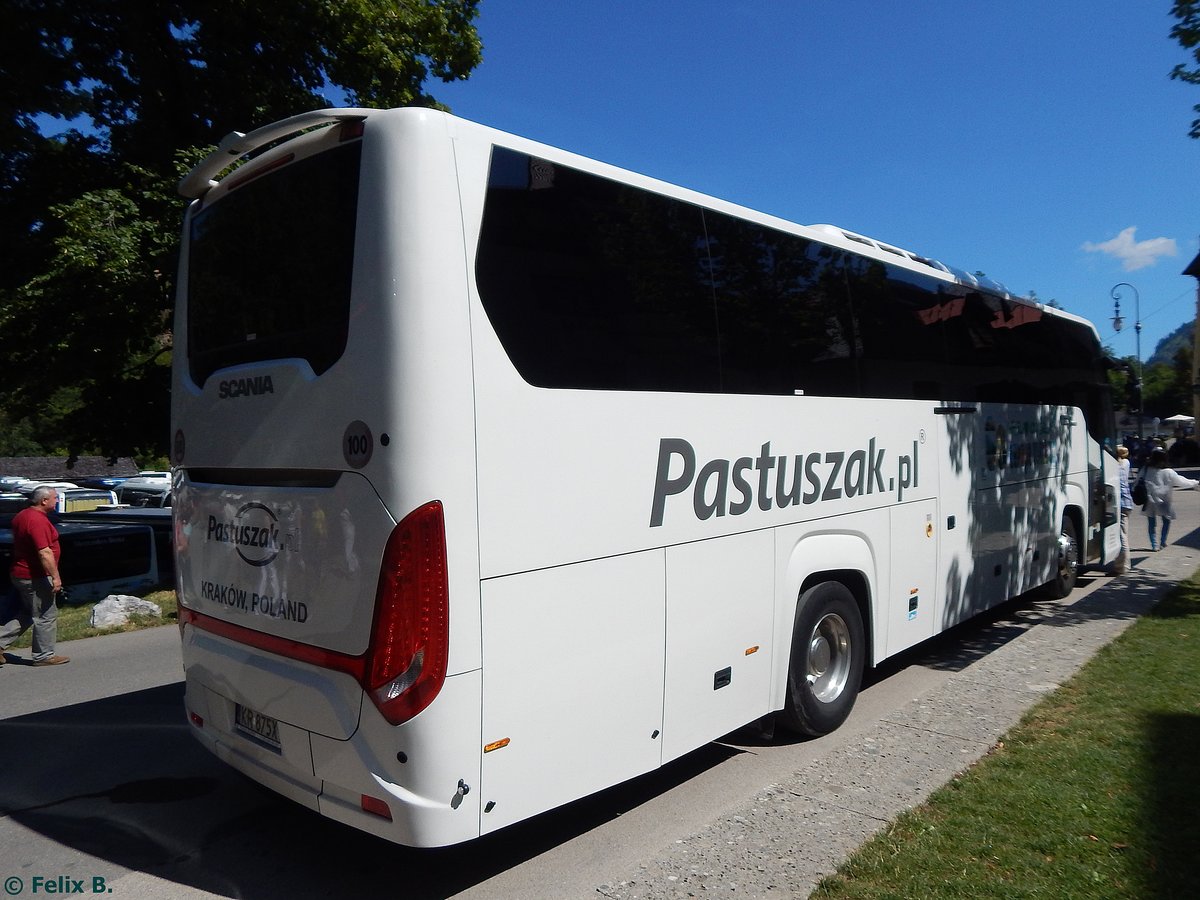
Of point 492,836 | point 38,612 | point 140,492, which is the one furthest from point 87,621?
point 140,492

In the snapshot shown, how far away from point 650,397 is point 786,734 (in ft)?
9.49

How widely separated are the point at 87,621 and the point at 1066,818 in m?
10.8

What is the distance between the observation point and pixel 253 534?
404 cm

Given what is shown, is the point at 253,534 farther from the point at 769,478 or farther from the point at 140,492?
the point at 140,492

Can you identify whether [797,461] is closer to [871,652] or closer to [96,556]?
[871,652]

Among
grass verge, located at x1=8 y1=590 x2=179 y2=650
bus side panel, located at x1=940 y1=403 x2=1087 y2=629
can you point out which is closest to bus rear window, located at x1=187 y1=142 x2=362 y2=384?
bus side panel, located at x1=940 y1=403 x2=1087 y2=629

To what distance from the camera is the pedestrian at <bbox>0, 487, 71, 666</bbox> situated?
26.7 feet

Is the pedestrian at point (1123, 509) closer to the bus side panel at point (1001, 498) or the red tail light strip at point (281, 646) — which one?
the bus side panel at point (1001, 498)

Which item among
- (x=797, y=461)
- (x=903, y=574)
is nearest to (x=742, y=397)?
(x=797, y=461)

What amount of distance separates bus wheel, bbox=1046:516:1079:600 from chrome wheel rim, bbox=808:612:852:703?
509 cm

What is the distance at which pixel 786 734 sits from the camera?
589cm

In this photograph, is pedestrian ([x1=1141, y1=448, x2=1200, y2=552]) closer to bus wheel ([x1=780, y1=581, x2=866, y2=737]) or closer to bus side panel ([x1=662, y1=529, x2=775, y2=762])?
bus wheel ([x1=780, y1=581, x2=866, y2=737])

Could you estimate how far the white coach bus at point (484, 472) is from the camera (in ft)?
11.2

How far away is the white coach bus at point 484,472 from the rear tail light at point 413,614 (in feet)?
0.04
